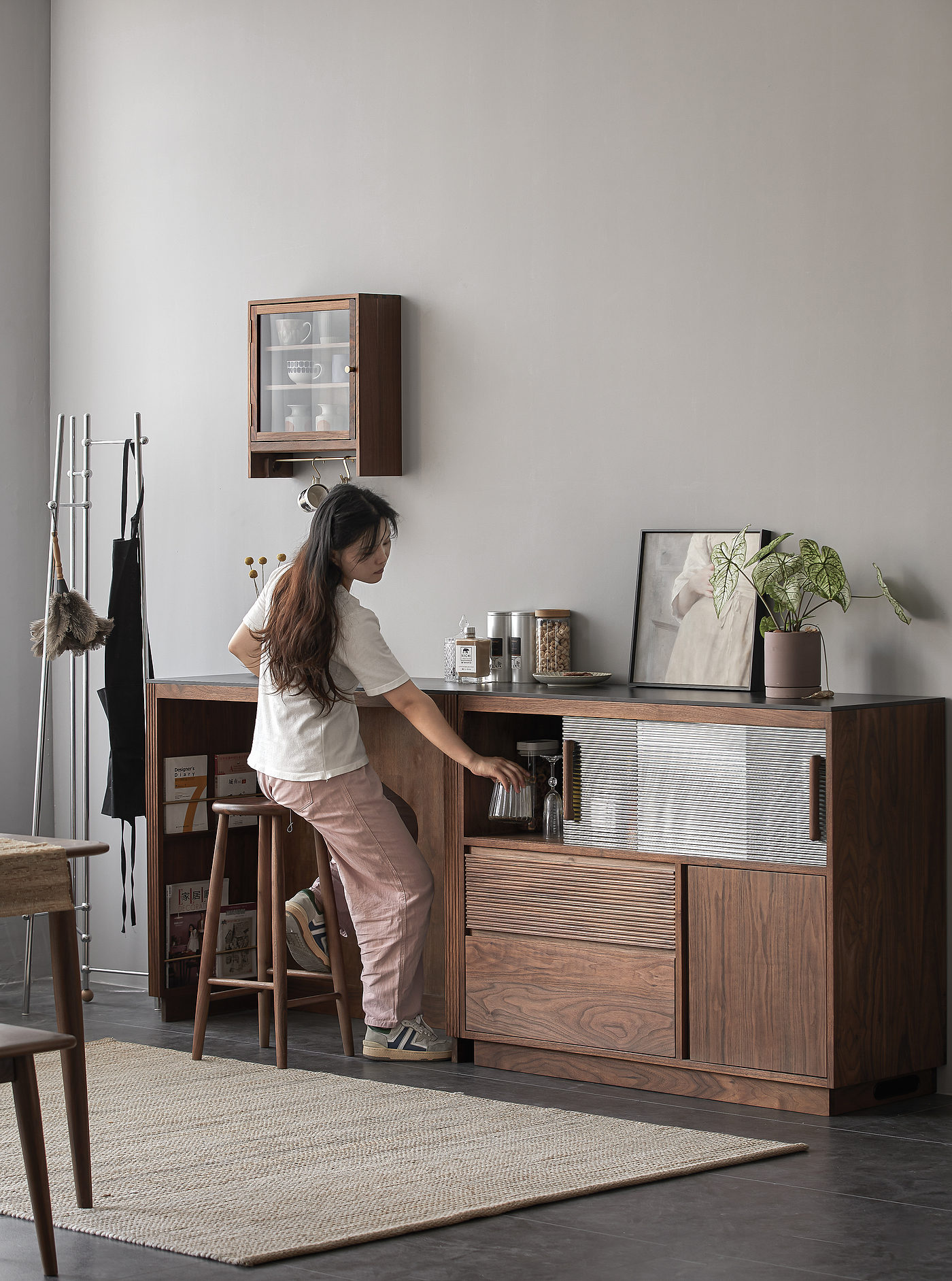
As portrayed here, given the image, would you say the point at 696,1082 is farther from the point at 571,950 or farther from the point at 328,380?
the point at 328,380

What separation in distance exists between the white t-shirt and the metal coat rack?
901 mm

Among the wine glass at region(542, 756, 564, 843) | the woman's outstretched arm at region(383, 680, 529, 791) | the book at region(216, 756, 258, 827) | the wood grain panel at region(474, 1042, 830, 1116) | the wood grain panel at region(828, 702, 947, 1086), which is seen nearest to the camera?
the wood grain panel at region(828, 702, 947, 1086)

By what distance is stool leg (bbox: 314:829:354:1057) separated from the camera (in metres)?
5.13

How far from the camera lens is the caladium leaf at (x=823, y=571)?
4676mm

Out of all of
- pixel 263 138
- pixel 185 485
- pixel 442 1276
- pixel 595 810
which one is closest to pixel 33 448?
pixel 185 485

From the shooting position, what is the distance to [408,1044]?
508 centimetres

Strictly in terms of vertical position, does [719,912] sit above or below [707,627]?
below

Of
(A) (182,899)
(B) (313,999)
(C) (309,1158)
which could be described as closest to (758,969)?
(C) (309,1158)

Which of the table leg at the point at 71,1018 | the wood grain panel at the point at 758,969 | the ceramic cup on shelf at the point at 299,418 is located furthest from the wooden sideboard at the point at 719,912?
the table leg at the point at 71,1018

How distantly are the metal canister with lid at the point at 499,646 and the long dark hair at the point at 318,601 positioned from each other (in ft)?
2.01

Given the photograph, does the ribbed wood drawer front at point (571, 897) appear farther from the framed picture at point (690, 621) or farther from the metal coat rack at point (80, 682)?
the metal coat rack at point (80, 682)

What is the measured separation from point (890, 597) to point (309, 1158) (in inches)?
83.8

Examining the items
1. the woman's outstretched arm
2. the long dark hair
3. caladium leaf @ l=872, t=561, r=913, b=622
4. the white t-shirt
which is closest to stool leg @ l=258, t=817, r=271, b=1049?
the white t-shirt

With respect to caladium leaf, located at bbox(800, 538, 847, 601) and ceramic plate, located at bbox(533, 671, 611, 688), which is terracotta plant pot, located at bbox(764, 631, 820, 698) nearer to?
caladium leaf, located at bbox(800, 538, 847, 601)
